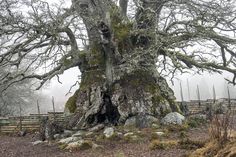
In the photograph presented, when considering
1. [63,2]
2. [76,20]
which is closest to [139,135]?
[76,20]

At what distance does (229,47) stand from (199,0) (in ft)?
8.24

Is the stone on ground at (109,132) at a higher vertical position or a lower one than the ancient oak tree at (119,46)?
lower

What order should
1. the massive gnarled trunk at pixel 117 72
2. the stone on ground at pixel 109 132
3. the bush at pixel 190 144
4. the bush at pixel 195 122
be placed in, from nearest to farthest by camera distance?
the bush at pixel 190 144 < the stone on ground at pixel 109 132 < the bush at pixel 195 122 < the massive gnarled trunk at pixel 117 72

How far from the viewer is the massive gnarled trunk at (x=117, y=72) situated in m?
17.0

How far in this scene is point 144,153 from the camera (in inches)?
459

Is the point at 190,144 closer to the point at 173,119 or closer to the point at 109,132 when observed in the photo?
the point at 109,132

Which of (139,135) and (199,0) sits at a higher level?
(199,0)

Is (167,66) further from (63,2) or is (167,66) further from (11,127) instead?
(11,127)

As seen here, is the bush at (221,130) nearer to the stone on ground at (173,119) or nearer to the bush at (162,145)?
the bush at (162,145)

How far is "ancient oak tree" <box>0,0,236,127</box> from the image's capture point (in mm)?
16406

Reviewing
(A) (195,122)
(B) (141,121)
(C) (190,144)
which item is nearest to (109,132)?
(B) (141,121)

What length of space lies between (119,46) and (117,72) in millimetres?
1326

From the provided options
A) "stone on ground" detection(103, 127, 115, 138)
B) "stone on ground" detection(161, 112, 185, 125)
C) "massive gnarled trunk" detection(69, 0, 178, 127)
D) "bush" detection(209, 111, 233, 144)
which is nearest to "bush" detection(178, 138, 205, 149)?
"bush" detection(209, 111, 233, 144)

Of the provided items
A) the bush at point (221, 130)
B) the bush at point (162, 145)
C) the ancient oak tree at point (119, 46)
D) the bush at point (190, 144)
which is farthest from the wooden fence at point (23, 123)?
the bush at point (221, 130)
